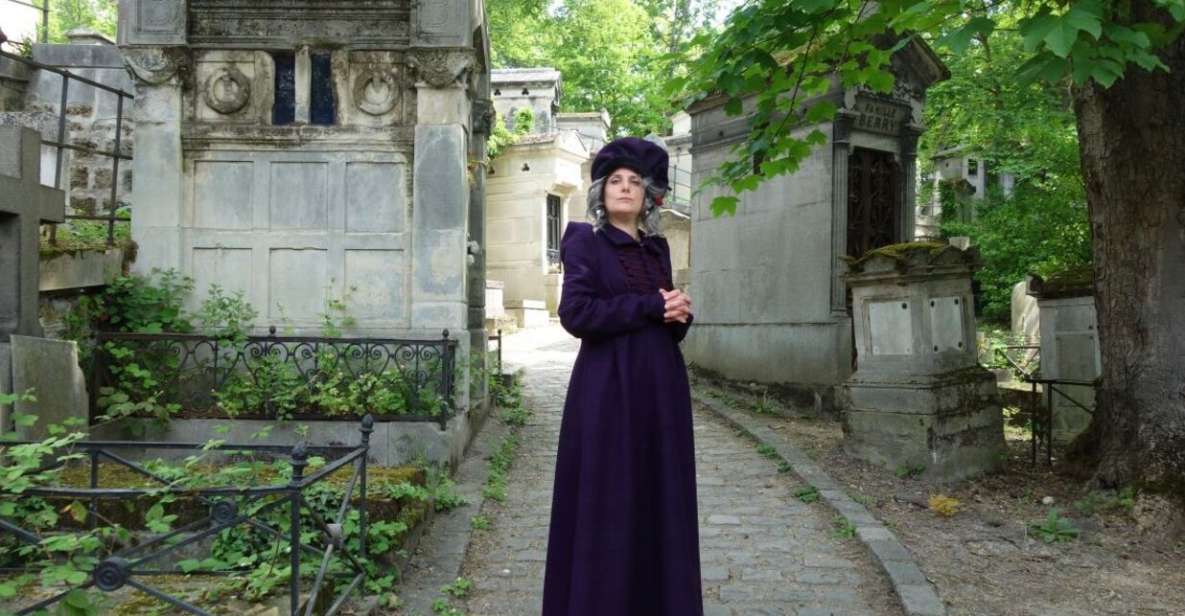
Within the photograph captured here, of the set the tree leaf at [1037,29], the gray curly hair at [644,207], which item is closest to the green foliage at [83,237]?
the gray curly hair at [644,207]

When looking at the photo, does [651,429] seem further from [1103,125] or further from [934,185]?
[934,185]

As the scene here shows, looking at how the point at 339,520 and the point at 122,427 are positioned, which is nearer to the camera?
the point at 339,520

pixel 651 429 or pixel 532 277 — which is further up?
pixel 532 277

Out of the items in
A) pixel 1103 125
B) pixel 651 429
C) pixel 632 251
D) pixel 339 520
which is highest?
pixel 1103 125

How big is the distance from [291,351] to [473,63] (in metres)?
2.94

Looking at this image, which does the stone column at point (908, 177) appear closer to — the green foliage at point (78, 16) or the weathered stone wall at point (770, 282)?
the weathered stone wall at point (770, 282)

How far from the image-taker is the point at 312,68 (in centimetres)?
709

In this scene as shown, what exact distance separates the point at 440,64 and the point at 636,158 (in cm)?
422

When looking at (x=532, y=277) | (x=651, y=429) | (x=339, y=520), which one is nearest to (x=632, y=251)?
(x=651, y=429)

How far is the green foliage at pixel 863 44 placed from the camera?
3564 mm

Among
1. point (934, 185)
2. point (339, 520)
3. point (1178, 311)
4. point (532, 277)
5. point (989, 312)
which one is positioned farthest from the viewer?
point (532, 277)

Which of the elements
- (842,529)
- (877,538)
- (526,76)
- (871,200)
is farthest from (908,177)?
(526,76)

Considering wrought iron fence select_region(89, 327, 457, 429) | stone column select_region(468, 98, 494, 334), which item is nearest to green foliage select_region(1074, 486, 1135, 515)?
wrought iron fence select_region(89, 327, 457, 429)

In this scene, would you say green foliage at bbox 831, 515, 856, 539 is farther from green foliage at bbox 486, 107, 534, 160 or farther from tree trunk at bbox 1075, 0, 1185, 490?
green foliage at bbox 486, 107, 534, 160
